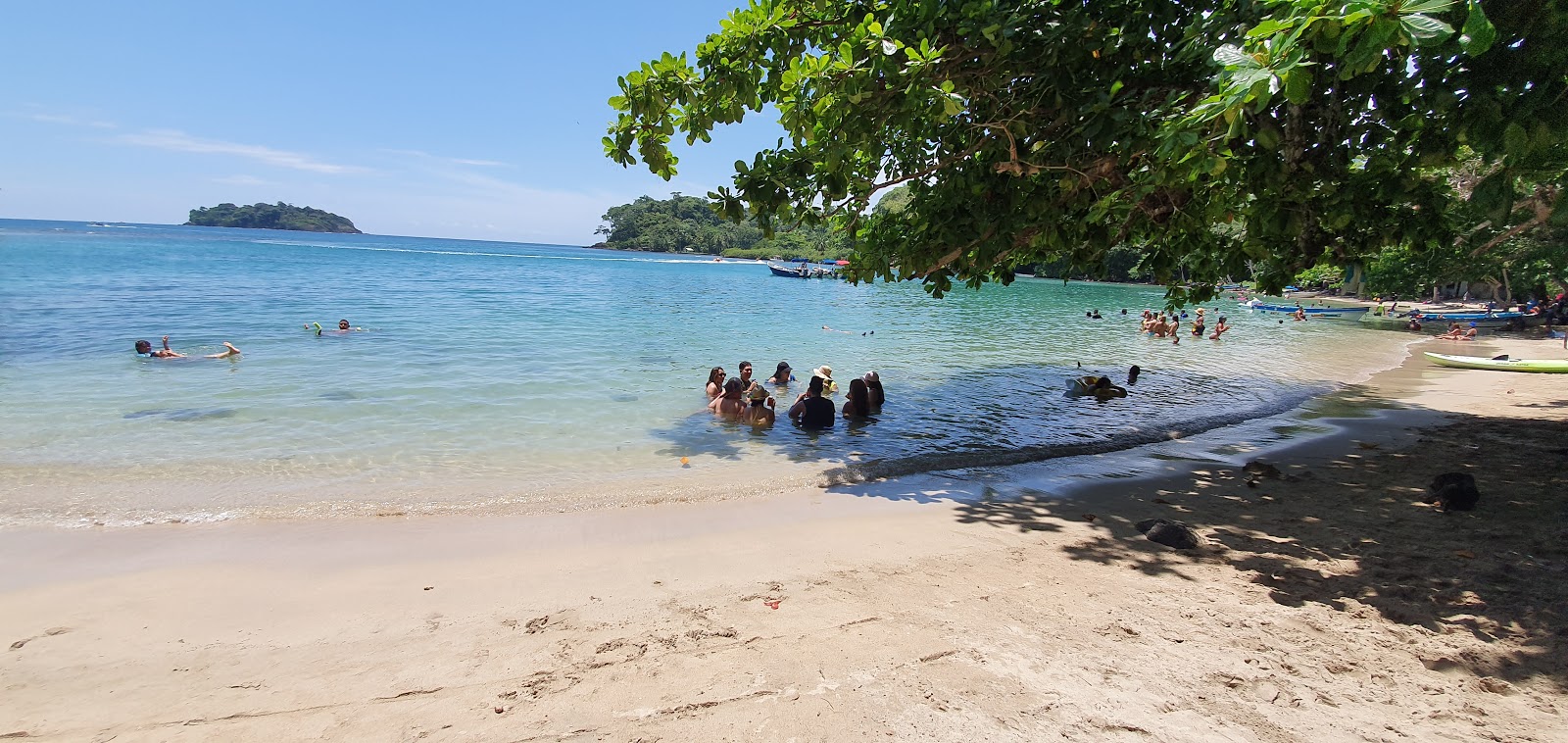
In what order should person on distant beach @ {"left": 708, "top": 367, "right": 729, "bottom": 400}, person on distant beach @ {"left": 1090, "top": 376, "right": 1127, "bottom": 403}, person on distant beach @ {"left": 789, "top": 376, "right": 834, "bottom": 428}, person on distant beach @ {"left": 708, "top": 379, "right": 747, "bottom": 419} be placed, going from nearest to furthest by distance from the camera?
person on distant beach @ {"left": 789, "top": 376, "right": 834, "bottom": 428} → person on distant beach @ {"left": 708, "top": 379, "right": 747, "bottom": 419} → person on distant beach @ {"left": 708, "top": 367, "right": 729, "bottom": 400} → person on distant beach @ {"left": 1090, "top": 376, "right": 1127, "bottom": 403}

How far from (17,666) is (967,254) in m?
7.48

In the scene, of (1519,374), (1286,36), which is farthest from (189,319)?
(1519,374)

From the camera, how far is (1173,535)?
534 centimetres

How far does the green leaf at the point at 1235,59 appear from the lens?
3.43 metres

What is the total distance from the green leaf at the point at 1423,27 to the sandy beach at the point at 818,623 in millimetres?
2709

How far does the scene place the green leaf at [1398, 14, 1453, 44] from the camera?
2771mm

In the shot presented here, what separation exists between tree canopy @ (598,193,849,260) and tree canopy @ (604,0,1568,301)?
394 ft

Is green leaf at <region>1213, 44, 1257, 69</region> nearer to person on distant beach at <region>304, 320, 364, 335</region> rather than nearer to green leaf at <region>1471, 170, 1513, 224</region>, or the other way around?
green leaf at <region>1471, 170, 1513, 224</region>

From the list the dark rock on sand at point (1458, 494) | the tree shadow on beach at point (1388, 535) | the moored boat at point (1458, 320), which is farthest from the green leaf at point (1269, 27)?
the moored boat at point (1458, 320)

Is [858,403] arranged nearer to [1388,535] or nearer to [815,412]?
[815,412]

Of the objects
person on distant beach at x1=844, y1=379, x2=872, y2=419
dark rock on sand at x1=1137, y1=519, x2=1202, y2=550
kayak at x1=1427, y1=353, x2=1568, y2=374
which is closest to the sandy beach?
dark rock on sand at x1=1137, y1=519, x2=1202, y2=550

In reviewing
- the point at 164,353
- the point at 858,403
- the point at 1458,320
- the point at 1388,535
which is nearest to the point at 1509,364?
the point at 858,403

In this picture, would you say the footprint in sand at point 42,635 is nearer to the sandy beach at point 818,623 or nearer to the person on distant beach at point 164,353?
the sandy beach at point 818,623

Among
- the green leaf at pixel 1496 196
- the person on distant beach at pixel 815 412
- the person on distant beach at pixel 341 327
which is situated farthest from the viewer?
the person on distant beach at pixel 341 327
